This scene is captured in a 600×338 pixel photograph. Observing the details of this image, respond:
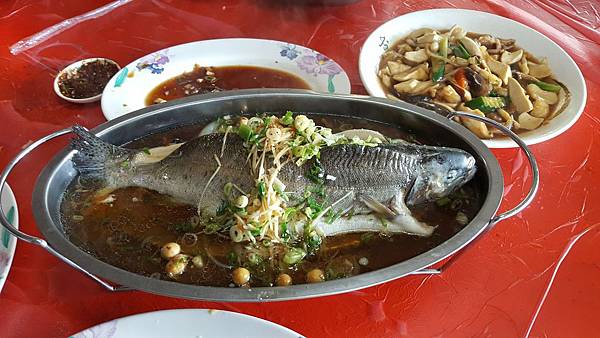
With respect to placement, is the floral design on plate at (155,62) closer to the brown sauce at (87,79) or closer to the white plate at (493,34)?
the brown sauce at (87,79)

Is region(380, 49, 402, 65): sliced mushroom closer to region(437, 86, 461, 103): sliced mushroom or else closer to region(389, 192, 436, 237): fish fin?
region(437, 86, 461, 103): sliced mushroom

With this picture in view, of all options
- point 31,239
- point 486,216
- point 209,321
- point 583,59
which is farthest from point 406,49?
point 31,239

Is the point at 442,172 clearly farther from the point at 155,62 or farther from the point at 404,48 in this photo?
the point at 155,62

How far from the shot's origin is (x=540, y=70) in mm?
2414

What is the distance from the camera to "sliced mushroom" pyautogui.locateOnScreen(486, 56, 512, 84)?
92.0 inches

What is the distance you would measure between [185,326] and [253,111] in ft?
2.79

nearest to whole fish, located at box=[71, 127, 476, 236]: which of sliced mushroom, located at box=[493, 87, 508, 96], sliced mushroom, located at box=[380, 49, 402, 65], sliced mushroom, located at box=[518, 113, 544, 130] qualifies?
sliced mushroom, located at box=[518, 113, 544, 130]

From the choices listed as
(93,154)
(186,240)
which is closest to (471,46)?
(186,240)

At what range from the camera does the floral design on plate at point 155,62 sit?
2.38 meters

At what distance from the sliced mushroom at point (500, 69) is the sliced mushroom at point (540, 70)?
0.15 meters

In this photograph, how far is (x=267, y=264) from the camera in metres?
1.62

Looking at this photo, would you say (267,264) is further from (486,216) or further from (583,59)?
(583,59)

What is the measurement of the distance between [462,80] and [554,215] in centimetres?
71

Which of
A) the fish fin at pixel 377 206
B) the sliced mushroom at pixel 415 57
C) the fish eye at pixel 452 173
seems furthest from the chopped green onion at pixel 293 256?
the sliced mushroom at pixel 415 57
